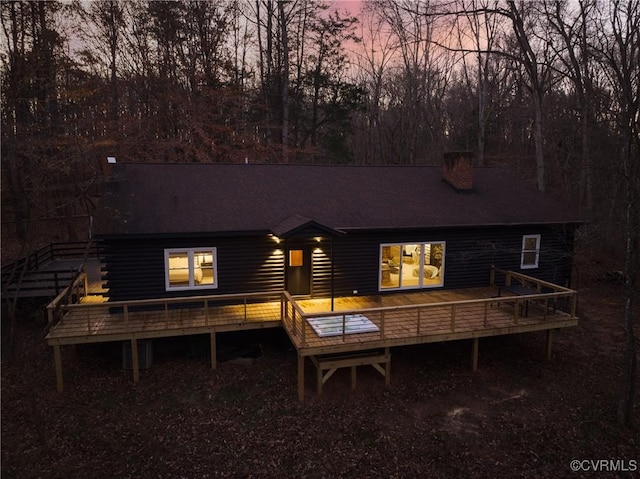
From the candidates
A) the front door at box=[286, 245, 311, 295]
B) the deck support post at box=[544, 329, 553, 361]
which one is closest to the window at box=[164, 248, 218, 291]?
the front door at box=[286, 245, 311, 295]

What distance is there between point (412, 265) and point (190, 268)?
276 inches

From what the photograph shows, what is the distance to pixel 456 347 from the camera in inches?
493

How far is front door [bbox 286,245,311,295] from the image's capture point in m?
12.6

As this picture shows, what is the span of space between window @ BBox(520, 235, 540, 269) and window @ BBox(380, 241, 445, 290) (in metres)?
3.18

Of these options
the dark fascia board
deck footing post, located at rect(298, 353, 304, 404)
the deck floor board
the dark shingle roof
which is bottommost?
deck footing post, located at rect(298, 353, 304, 404)

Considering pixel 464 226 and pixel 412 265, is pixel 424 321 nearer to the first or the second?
pixel 412 265

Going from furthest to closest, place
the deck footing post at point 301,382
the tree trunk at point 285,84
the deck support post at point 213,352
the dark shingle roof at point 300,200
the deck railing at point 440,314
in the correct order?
the tree trunk at point 285,84, the dark shingle roof at point 300,200, the deck support post at point 213,352, the deck railing at point 440,314, the deck footing post at point 301,382

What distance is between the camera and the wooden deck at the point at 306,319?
9.84 meters

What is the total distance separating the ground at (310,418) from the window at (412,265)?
239 cm

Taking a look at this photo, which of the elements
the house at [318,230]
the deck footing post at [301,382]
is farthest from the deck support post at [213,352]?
the deck footing post at [301,382]

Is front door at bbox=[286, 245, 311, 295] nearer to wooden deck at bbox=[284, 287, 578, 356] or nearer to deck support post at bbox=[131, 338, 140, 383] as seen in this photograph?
wooden deck at bbox=[284, 287, 578, 356]

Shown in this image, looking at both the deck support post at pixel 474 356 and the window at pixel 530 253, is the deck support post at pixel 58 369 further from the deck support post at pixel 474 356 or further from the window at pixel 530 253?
the window at pixel 530 253

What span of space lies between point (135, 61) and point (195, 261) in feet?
59.0

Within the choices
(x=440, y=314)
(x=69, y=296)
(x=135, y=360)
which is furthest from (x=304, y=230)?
(x=69, y=296)
